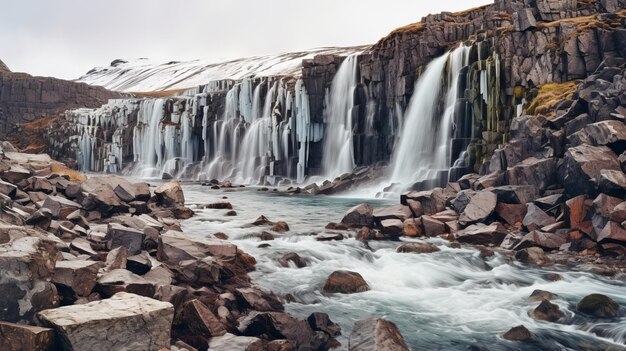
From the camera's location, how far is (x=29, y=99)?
107875 mm

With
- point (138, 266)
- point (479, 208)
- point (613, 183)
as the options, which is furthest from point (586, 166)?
A: point (138, 266)

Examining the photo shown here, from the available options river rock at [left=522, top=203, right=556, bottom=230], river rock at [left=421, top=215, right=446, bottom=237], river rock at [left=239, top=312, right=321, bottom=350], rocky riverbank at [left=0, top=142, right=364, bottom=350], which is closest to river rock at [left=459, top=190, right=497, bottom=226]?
river rock at [left=421, top=215, right=446, bottom=237]

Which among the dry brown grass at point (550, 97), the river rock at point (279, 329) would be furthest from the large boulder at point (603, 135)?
the river rock at point (279, 329)

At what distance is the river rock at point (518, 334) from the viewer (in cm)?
1059

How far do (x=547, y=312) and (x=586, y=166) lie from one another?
967cm

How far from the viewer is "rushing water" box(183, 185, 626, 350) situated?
1072 centimetres

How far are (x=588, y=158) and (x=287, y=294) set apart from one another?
13.8 metres

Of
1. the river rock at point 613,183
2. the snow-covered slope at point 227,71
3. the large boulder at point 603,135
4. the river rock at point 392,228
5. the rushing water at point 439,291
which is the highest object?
the snow-covered slope at point 227,71

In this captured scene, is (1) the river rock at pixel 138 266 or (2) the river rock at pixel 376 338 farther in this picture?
(1) the river rock at pixel 138 266

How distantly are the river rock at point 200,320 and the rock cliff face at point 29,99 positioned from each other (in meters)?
112

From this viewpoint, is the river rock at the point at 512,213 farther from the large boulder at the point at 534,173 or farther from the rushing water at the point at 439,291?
the rushing water at the point at 439,291

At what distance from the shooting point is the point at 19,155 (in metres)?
28.4

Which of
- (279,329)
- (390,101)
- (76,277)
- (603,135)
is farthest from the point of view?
(390,101)

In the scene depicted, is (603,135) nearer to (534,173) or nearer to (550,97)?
(534,173)
